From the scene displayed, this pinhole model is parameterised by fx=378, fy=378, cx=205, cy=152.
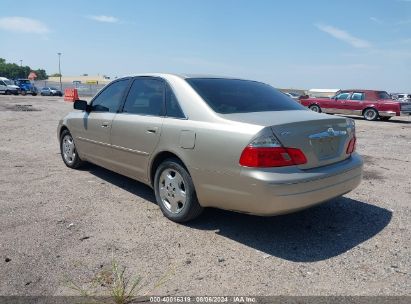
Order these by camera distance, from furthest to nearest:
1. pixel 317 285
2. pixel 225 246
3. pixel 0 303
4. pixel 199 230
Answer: pixel 199 230, pixel 225 246, pixel 317 285, pixel 0 303

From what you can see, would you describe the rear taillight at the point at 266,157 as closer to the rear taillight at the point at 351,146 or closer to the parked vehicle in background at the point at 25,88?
the rear taillight at the point at 351,146

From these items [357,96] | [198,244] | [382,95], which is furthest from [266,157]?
[382,95]

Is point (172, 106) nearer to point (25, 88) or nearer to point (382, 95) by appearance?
point (382, 95)

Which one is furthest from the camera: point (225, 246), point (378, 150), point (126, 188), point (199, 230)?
point (378, 150)

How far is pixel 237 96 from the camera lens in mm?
4219

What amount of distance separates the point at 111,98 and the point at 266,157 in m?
2.87

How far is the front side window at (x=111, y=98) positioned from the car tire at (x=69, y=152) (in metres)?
1.07

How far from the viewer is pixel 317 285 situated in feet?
9.71

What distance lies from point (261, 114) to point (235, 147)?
605 millimetres

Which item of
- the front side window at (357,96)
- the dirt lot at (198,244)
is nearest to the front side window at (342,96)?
the front side window at (357,96)

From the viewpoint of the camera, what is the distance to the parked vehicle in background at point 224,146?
3.32m

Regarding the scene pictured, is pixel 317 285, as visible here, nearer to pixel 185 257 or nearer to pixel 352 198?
pixel 185 257

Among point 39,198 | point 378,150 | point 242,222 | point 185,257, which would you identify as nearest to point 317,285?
point 185,257

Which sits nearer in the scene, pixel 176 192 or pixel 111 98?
pixel 176 192
